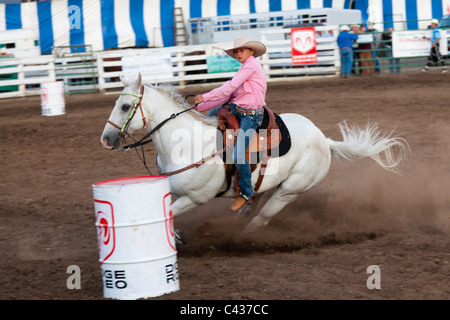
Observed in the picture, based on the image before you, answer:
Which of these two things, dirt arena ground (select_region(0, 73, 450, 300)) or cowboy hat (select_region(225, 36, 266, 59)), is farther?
cowboy hat (select_region(225, 36, 266, 59))

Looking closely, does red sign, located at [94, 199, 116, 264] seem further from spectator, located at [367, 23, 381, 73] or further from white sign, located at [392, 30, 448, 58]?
white sign, located at [392, 30, 448, 58]

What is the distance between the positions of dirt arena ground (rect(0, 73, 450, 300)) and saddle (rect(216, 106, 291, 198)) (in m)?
0.86

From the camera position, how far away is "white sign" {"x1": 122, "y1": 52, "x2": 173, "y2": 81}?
20.3m

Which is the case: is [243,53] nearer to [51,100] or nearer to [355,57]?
[51,100]

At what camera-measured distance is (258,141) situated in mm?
6543

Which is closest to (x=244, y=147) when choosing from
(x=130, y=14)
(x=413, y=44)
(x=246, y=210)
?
(x=246, y=210)

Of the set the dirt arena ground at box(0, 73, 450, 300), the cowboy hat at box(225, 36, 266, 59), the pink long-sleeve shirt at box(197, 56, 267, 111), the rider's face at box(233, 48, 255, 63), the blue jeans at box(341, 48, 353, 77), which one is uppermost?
the blue jeans at box(341, 48, 353, 77)

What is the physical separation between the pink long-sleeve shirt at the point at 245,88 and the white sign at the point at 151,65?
14.2m

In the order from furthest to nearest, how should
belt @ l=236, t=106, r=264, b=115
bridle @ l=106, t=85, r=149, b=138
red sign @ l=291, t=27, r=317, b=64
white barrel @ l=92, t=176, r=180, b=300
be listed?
red sign @ l=291, t=27, r=317, b=64 < belt @ l=236, t=106, r=264, b=115 < bridle @ l=106, t=85, r=149, b=138 < white barrel @ l=92, t=176, r=180, b=300

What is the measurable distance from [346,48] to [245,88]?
46.1 feet

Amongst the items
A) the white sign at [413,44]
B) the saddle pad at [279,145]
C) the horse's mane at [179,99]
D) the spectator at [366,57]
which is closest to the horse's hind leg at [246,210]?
the saddle pad at [279,145]

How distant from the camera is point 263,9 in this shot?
82.2 ft

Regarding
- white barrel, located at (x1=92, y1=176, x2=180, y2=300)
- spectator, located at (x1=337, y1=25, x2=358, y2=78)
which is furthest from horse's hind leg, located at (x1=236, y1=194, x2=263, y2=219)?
spectator, located at (x1=337, y1=25, x2=358, y2=78)
